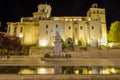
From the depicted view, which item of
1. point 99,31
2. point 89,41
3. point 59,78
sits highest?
point 99,31

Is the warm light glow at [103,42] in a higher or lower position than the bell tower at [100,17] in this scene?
lower

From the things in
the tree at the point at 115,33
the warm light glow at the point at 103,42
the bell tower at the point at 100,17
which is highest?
the bell tower at the point at 100,17

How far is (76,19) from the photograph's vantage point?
189 feet

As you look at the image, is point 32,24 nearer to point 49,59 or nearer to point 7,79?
point 49,59

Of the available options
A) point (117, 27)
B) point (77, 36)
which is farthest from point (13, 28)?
point (117, 27)

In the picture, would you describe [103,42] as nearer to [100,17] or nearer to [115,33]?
[115,33]

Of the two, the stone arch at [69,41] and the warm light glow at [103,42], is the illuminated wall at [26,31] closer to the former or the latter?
the stone arch at [69,41]

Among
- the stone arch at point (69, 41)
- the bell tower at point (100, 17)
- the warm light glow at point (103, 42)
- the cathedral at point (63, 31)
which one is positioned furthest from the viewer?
the bell tower at point (100, 17)

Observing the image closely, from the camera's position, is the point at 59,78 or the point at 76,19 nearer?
the point at 59,78

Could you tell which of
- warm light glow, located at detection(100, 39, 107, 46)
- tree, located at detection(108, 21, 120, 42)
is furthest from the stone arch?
tree, located at detection(108, 21, 120, 42)

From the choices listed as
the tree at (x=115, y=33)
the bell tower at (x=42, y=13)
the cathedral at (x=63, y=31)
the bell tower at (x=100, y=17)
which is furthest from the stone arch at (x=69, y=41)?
the tree at (x=115, y=33)

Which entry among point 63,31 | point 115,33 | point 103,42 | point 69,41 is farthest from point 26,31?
point 115,33

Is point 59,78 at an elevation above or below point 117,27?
below

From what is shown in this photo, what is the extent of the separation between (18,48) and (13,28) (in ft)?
59.6
